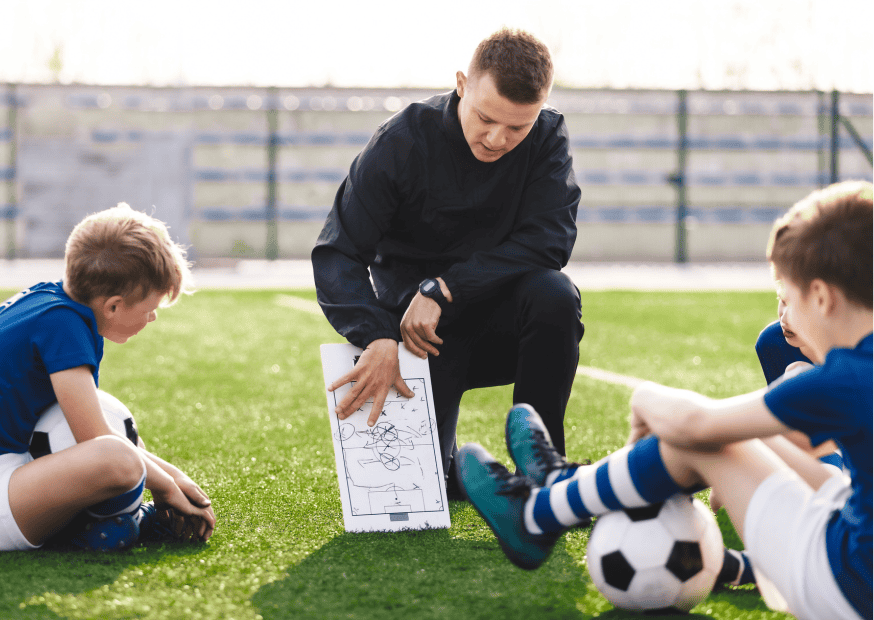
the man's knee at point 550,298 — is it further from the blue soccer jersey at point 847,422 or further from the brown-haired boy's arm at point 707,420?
the blue soccer jersey at point 847,422

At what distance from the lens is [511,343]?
94.9 inches

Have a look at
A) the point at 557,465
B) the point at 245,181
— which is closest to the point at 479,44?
the point at 557,465

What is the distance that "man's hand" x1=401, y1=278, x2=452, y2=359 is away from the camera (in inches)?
85.9

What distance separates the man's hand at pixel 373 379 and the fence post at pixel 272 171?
1339 cm

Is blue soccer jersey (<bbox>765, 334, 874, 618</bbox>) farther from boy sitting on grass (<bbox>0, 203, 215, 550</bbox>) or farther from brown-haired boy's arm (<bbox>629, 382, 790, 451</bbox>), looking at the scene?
boy sitting on grass (<bbox>0, 203, 215, 550</bbox>)

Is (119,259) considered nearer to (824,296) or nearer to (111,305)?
(111,305)

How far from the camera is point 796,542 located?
131 cm

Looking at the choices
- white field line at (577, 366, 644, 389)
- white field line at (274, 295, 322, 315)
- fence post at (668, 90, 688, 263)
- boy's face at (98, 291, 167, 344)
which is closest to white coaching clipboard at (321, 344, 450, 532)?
boy's face at (98, 291, 167, 344)

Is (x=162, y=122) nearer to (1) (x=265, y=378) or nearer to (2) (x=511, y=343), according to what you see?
(1) (x=265, y=378)

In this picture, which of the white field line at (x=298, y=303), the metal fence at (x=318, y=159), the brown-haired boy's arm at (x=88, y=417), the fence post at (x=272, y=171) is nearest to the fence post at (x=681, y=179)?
the metal fence at (x=318, y=159)

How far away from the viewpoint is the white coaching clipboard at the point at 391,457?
2098 mm

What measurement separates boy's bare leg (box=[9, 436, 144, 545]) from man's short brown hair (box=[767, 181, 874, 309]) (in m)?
1.30

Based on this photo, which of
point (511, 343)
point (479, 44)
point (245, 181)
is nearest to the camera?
point (479, 44)

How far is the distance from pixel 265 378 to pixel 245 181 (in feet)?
36.7
